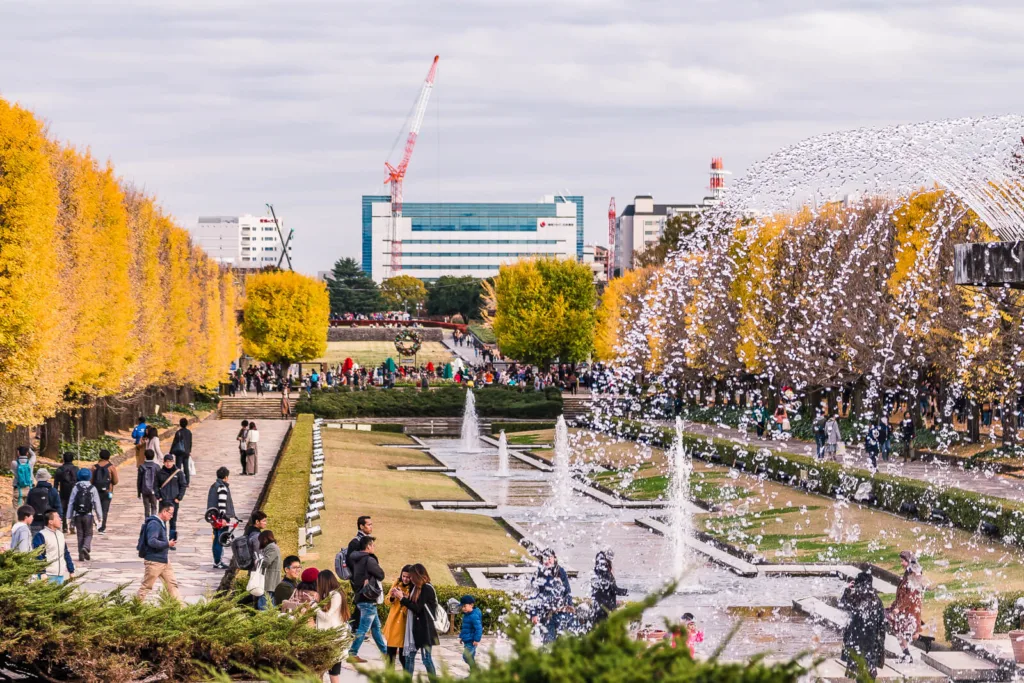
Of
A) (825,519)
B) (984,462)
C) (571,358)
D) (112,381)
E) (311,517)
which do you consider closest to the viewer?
(311,517)

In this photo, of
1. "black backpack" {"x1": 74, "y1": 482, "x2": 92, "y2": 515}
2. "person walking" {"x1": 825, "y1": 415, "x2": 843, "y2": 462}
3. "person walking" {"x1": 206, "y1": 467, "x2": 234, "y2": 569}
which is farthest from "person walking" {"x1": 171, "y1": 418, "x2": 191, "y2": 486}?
"person walking" {"x1": 825, "y1": 415, "x2": 843, "y2": 462}

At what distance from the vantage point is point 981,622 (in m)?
15.6

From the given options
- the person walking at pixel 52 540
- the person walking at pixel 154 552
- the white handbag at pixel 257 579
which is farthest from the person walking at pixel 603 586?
the person walking at pixel 52 540

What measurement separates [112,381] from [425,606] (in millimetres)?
25781

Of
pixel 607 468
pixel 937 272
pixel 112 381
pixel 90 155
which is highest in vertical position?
pixel 90 155

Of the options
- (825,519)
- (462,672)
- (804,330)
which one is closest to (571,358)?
(804,330)

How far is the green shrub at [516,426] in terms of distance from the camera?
56581 millimetres

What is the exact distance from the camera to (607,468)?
41.0 m

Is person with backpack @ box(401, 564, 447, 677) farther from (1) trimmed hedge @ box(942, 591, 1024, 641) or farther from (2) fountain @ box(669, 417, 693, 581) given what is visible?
(1) trimmed hedge @ box(942, 591, 1024, 641)

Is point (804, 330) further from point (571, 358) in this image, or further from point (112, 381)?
point (571, 358)

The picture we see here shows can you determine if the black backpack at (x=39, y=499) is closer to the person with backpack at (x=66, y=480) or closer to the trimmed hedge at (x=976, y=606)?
the person with backpack at (x=66, y=480)

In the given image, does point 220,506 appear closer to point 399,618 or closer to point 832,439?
point 399,618

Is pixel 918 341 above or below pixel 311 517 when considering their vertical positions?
above

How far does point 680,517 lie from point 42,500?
11.6 meters
